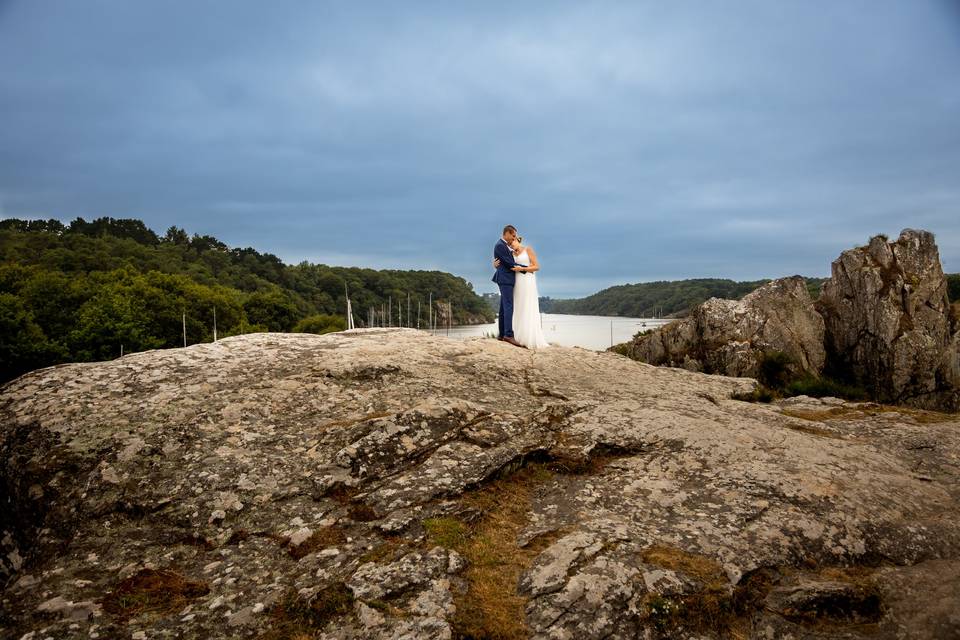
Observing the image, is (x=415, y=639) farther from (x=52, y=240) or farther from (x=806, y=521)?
(x=52, y=240)

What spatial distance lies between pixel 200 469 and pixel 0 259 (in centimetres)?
12830

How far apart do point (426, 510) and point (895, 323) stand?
3961 cm

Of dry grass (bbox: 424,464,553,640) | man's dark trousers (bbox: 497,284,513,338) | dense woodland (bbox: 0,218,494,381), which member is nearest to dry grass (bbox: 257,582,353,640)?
dry grass (bbox: 424,464,553,640)

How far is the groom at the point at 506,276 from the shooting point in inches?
→ 569

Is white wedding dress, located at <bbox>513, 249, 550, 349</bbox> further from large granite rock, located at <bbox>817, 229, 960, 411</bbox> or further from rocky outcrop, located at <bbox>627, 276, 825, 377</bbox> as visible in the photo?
large granite rock, located at <bbox>817, 229, 960, 411</bbox>

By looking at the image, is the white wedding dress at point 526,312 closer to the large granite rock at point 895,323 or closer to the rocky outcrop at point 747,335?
the rocky outcrop at point 747,335

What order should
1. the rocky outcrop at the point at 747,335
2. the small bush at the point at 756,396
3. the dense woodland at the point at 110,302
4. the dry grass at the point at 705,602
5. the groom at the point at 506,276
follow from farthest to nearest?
1. the dense woodland at the point at 110,302
2. the rocky outcrop at the point at 747,335
3. the groom at the point at 506,276
4. the small bush at the point at 756,396
5. the dry grass at the point at 705,602

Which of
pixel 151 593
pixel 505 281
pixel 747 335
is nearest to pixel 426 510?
pixel 151 593

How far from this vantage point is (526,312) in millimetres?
14094

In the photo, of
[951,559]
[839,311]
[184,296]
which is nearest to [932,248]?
[839,311]

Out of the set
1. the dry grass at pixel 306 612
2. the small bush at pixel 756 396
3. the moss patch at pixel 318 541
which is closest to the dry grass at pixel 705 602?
the dry grass at pixel 306 612

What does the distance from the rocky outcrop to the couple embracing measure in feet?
68.4

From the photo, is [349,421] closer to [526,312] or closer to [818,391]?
[526,312]

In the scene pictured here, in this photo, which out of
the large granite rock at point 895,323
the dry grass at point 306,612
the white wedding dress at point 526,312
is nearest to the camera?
the dry grass at point 306,612
